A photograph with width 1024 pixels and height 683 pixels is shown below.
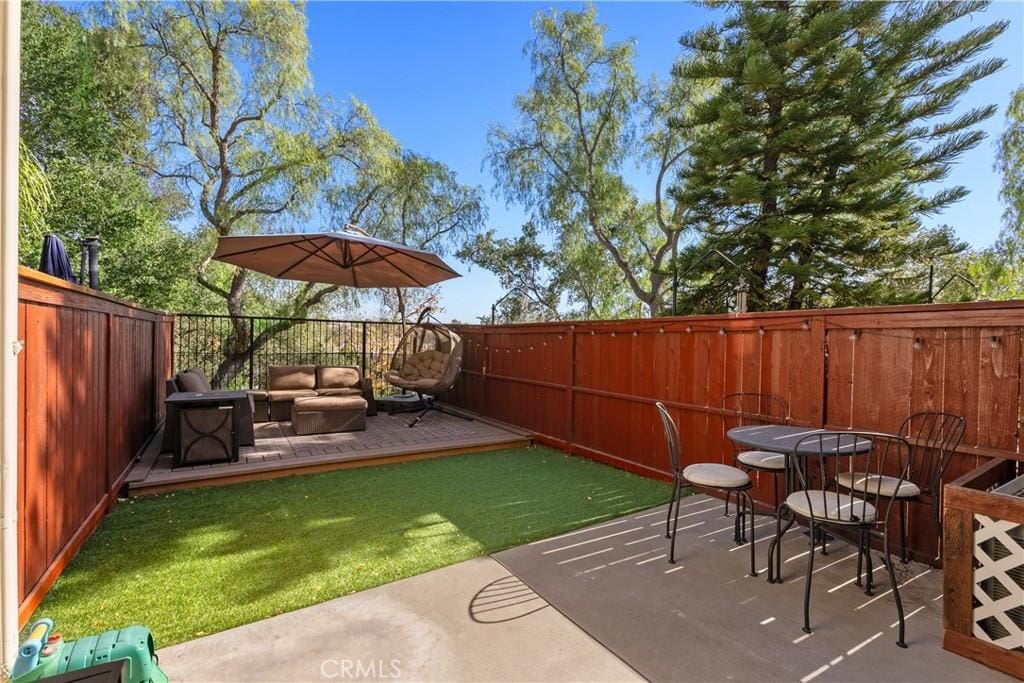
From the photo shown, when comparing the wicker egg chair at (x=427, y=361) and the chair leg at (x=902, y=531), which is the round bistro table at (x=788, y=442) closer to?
the chair leg at (x=902, y=531)

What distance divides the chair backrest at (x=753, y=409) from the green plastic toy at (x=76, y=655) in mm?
3637

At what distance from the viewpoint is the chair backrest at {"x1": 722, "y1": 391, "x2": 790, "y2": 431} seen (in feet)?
10.9

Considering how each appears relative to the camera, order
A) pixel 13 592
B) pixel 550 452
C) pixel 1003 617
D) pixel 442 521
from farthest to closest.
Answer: pixel 550 452, pixel 442 521, pixel 1003 617, pixel 13 592

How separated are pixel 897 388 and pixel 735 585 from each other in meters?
1.59

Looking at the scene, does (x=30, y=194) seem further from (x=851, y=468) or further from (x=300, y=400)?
(x=851, y=468)

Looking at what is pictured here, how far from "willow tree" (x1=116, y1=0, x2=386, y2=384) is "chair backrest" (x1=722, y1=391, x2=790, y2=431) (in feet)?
32.8

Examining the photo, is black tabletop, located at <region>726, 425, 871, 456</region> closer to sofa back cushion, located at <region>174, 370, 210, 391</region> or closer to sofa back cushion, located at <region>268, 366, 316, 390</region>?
sofa back cushion, located at <region>174, 370, 210, 391</region>

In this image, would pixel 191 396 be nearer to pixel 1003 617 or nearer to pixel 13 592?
pixel 13 592

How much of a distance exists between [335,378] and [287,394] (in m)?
0.66

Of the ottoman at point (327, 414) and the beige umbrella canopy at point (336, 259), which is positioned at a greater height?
the beige umbrella canopy at point (336, 259)

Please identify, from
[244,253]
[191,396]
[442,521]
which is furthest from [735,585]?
[244,253]

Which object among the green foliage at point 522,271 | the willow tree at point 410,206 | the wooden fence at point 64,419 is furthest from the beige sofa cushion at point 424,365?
the green foliage at point 522,271

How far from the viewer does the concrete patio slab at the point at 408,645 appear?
5.51 ft

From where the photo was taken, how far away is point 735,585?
7.72ft
